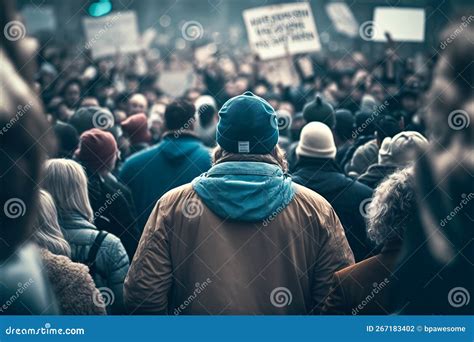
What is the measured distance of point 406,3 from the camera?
62.3ft

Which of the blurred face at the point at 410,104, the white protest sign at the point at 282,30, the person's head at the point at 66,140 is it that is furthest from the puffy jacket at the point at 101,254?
the white protest sign at the point at 282,30

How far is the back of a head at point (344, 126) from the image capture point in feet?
26.4

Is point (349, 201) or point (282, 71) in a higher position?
point (282, 71)

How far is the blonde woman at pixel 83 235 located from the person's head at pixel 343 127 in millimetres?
3036

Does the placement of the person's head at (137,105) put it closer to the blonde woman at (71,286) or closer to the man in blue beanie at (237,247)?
the blonde woman at (71,286)

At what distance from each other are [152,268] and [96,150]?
2335mm

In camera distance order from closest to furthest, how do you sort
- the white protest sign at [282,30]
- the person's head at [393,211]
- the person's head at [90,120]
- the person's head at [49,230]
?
the person's head at [393,211], the person's head at [49,230], the person's head at [90,120], the white protest sign at [282,30]

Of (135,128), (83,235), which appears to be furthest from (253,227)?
(135,128)

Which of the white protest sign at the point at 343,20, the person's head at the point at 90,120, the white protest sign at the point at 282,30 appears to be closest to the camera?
the person's head at the point at 90,120

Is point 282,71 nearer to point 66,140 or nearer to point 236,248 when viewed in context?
point 66,140

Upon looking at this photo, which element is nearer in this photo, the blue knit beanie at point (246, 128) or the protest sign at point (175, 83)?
the blue knit beanie at point (246, 128)

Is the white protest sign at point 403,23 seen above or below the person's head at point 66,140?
above

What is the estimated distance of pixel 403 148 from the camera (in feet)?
19.5

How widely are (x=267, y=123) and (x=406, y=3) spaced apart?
1501 cm
